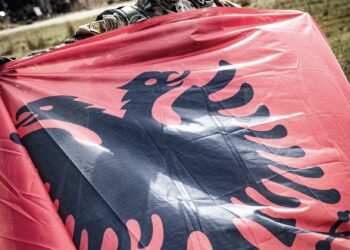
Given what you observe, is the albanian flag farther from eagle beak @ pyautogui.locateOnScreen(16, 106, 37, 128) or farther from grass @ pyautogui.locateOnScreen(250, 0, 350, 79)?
grass @ pyautogui.locateOnScreen(250, 0, 350, 79)

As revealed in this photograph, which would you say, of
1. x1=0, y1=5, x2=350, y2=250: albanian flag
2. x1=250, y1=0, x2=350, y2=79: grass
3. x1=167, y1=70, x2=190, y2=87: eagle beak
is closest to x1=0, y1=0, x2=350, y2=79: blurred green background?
x1=250, y1=0, x2=350, y2=79: grass

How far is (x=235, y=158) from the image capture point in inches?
67.7

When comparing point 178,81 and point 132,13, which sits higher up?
point 132,13

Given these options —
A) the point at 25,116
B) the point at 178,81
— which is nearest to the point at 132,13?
the point at 178,81

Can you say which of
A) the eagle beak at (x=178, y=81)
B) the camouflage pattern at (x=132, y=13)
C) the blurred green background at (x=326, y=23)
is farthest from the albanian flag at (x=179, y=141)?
the blurred green background at (x=326, y=23)

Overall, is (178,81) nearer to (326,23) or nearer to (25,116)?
(25,116)

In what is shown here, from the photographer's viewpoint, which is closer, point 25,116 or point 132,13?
point 25,116

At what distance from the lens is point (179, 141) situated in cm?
175

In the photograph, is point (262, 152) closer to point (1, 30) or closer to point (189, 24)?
point (189, 24)

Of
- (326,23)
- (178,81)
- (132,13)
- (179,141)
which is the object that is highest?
(132,13)

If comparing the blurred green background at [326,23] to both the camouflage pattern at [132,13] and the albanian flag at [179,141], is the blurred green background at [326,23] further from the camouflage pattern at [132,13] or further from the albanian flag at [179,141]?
the albanian flag at [179,141]

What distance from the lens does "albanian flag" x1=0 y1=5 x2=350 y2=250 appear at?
1513 mm

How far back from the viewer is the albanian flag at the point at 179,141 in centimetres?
151

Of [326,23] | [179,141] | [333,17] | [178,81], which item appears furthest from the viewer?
[333,17]
